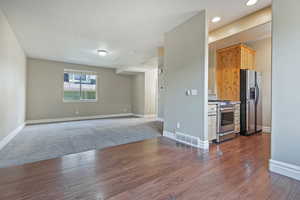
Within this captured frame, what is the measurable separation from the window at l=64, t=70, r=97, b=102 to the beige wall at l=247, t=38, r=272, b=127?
7.09 m

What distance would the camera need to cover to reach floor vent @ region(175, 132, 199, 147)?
3108 millimetres

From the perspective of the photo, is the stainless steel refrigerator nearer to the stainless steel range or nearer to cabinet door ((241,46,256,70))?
cabinet door ((241,46,256,70))

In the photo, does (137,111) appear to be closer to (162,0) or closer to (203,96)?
(203,96)

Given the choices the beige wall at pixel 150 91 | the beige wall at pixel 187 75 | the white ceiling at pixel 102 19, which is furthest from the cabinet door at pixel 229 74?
the beige wall at pixel 150 91

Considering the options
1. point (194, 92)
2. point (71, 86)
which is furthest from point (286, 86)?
point (71, 86)

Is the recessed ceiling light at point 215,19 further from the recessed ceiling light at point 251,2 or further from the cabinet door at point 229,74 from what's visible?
the cabinet door at point 229,74

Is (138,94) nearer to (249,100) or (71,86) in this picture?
(71,86)

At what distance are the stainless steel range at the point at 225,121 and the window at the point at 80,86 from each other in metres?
6.24

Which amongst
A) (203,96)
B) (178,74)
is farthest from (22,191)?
(178,74)

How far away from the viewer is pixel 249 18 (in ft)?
10.4

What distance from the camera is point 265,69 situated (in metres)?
4.41

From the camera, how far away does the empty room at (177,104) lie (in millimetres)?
1793

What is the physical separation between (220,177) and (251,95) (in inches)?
122

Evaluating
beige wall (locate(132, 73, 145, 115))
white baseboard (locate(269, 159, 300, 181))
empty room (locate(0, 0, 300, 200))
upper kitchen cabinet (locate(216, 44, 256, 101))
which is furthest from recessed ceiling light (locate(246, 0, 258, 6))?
beige wall (locate(132, 73, 145, 115))
